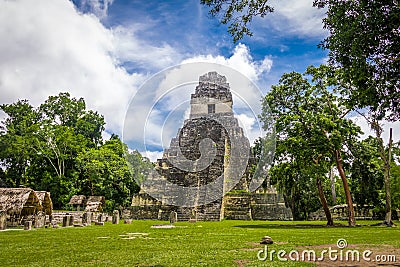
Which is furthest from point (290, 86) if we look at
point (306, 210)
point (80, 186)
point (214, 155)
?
point (80, 186)

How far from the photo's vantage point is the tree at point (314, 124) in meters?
15.9

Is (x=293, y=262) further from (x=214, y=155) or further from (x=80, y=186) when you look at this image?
(x=80, y=186)

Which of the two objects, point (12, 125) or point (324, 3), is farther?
point (12, 125)

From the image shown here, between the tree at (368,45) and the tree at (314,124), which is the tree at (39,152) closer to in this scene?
the tree at (314,124)

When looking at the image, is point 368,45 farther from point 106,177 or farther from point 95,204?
point 106,177

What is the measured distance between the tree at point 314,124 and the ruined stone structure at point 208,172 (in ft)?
23.2

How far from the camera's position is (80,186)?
1266 inches

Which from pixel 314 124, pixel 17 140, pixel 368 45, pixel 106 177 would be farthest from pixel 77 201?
pixel 368 45

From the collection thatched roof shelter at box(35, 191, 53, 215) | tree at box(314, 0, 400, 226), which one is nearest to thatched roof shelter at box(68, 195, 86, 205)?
thatched roof shelter at box(35, 191, 53, 215)

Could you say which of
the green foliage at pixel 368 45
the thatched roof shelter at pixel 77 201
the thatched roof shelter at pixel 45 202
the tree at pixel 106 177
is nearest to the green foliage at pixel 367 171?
the green foliage at pixel 368 45

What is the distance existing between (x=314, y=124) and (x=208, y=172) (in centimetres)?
1167

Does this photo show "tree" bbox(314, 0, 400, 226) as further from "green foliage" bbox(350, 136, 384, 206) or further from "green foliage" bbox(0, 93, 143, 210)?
"green foliage" bbox(0, 93, 143, 210)

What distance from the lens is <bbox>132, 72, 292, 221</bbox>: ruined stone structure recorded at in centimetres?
2359

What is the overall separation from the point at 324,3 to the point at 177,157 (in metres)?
23.7
